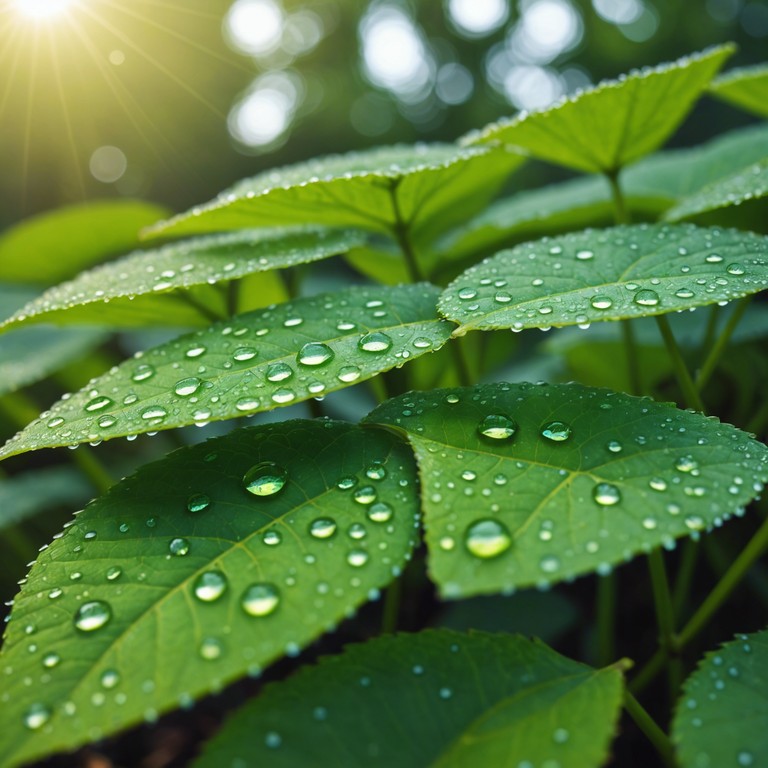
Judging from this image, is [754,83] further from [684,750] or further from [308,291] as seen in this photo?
[308,291]

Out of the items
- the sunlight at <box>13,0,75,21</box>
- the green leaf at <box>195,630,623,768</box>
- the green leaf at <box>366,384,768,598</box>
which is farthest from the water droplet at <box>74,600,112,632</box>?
the sunlight at <box>13,0,75,21</box>

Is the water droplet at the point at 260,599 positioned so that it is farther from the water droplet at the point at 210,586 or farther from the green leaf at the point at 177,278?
the green leaf at the point at 177,278

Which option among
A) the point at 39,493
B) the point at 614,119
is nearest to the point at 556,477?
the point at 614,119

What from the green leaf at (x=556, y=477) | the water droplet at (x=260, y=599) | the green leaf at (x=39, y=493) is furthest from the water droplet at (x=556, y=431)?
the green leaf at (x=39, y=493)

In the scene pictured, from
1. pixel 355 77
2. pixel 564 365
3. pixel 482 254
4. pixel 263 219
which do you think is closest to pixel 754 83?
pixel 482 254

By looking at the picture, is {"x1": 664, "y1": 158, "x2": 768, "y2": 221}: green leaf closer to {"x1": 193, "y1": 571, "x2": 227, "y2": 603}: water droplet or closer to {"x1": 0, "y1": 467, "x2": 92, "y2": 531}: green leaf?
{"x1": 193, "y1": 571, "x2": 227, "y2": 603}: water droplet

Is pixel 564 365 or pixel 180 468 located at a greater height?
pixel 180 468
